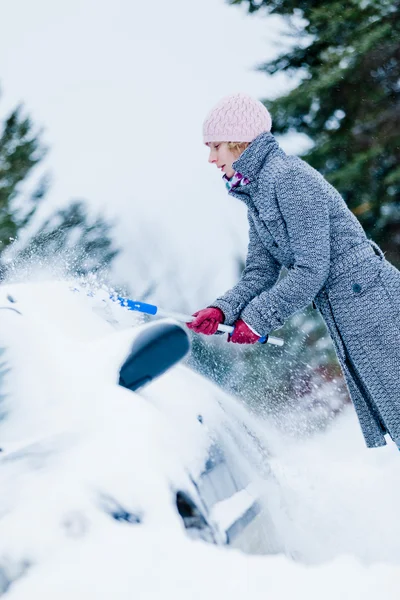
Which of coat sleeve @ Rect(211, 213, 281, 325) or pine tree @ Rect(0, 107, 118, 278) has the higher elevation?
coat sleeve @ Rect(211, 213, 281, 325)

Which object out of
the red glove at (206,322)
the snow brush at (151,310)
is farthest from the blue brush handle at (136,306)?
the red glove at (206,322)

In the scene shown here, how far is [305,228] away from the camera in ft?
7.71

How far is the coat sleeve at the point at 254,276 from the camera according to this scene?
2.75 m

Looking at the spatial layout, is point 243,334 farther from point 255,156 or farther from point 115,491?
point 115,491

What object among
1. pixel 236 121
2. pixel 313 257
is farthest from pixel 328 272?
pixel 236 121

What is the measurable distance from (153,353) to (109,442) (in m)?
0.32

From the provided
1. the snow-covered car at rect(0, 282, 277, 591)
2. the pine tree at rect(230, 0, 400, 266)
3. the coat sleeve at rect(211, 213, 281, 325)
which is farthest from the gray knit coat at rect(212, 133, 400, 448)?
the pine tree at rect(230, 0, 400, 266)

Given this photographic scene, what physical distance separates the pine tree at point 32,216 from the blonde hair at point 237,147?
6.71 meters

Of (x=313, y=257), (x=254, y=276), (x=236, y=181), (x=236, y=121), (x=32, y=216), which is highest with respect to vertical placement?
(x=236, y=121)

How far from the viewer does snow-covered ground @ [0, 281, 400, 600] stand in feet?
4.87

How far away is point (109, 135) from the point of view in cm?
1731

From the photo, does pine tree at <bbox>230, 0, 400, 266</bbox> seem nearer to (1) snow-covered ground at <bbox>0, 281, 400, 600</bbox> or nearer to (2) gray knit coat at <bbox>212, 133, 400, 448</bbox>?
(2) gray knit coat at <bbox>212, 133, 400, 448</bbox>

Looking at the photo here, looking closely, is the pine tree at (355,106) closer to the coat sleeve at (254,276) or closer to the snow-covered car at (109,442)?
the coat sleeve at (254,276)

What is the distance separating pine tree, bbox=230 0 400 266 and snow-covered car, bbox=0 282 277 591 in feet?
20.1
